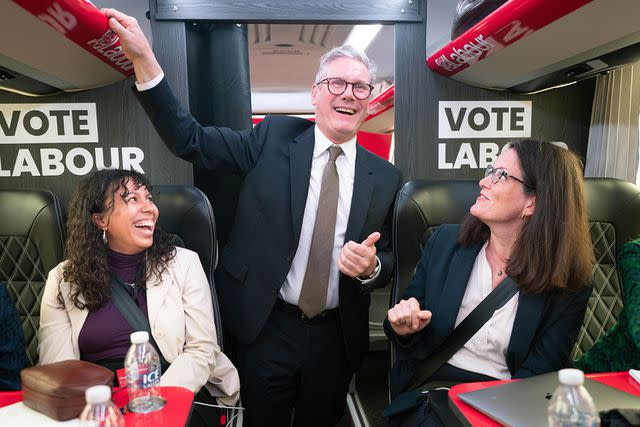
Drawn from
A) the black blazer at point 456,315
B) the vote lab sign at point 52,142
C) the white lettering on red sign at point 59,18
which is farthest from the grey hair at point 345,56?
the vote lab sign at point 52,142

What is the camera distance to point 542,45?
210 cm

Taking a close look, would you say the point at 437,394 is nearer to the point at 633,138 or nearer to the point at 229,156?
the point at 229,156

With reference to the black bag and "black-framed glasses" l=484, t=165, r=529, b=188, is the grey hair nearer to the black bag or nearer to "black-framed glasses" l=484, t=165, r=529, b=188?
"black-framed glasses" l=484, t=165, r=529, b=188

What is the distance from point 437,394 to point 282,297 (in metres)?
0.88

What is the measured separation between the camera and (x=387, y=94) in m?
5.52

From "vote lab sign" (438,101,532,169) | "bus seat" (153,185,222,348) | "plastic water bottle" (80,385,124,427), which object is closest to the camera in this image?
"plastic water bottle" (80,385,124,427)

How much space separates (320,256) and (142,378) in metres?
0.97

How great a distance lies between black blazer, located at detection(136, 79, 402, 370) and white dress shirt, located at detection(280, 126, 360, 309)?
4 cm

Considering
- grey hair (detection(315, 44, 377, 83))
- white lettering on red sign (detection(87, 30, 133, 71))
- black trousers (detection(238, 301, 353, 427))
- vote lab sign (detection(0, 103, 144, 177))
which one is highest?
white lettering on red sign (detection(87, 30, 133, 71))

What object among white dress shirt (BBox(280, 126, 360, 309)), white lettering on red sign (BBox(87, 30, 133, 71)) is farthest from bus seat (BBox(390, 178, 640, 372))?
white lettering on red sign (BBox(87, 30, 133, 71))

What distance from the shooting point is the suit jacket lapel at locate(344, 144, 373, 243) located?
2.04m

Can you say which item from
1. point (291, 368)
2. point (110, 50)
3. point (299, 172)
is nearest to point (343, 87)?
point (299, 172)

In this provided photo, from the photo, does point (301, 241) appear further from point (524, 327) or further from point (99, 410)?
point (99, 410)

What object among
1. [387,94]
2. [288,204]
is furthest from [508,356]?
[387,94]
